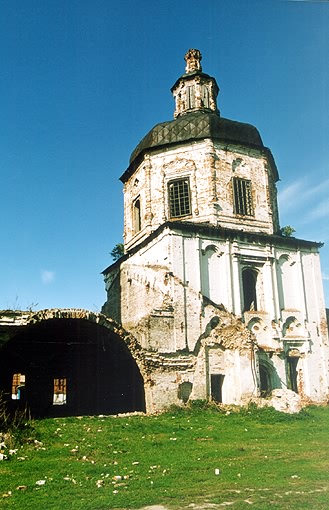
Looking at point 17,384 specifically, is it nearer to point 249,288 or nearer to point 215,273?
point 215,273

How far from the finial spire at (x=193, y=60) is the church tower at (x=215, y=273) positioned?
8.85 feet

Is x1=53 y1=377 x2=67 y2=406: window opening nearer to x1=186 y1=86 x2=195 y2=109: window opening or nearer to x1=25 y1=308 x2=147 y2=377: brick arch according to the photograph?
x1=25 y1=308 x2=147 y2=377: brick arch

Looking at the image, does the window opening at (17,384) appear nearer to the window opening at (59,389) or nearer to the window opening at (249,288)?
the window opening at (59,389)

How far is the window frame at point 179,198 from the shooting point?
21.0 meters

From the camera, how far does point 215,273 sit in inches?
778

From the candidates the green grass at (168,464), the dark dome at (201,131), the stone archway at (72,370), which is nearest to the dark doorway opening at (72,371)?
the stone archway at (72,370)

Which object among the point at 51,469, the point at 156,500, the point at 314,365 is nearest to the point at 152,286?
the point at 314,365

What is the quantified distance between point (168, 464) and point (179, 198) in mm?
14212

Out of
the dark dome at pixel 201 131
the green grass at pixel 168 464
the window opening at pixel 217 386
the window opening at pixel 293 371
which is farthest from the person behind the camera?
the dark dome at pixel 201 131

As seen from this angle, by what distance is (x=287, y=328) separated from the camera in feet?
67.8

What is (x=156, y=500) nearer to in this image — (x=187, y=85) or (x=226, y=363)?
(x=226, y=363)

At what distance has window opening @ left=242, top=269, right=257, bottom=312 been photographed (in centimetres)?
2078

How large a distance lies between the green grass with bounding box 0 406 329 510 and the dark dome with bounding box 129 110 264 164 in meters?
12.6

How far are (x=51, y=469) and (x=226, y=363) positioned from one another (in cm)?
1100
